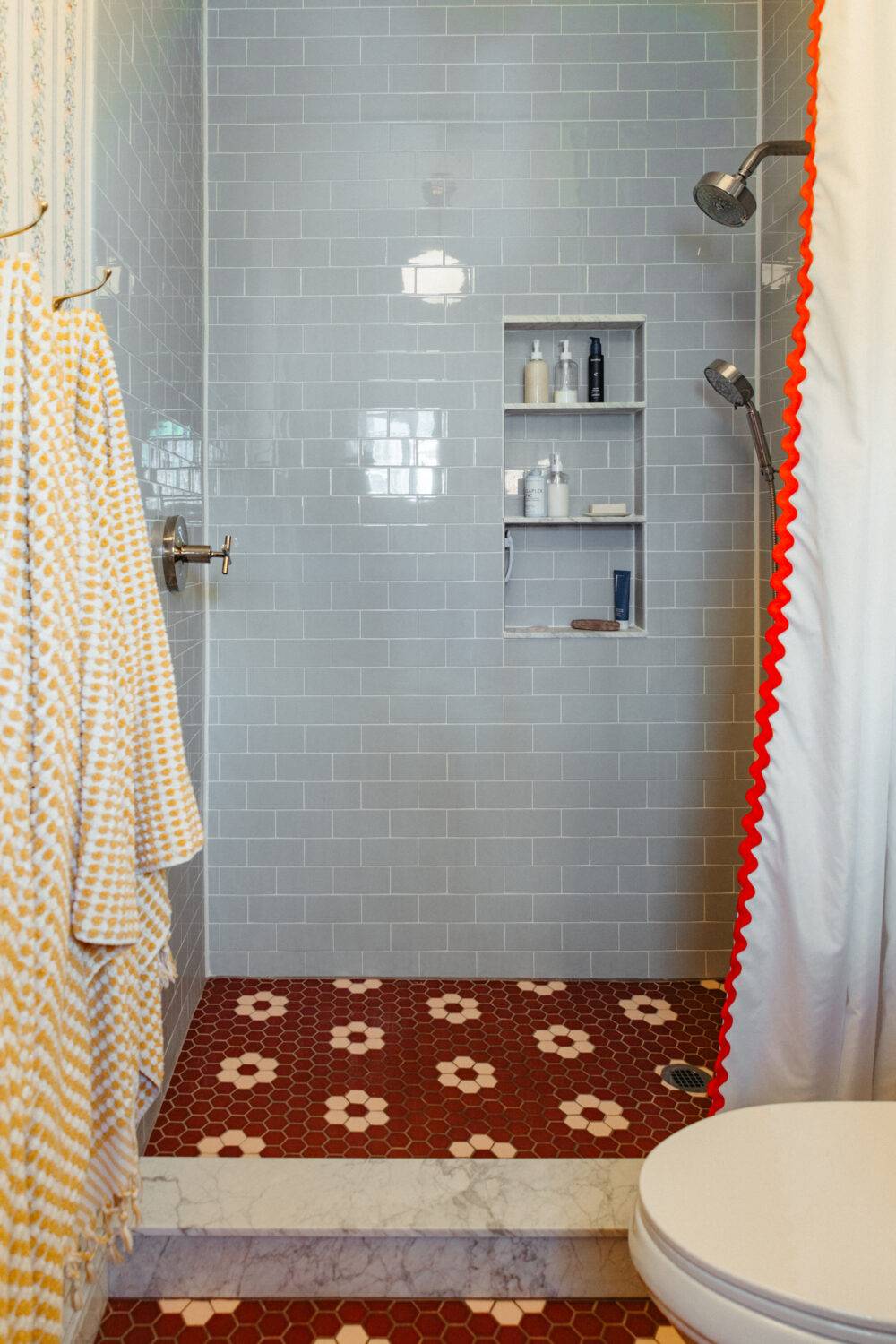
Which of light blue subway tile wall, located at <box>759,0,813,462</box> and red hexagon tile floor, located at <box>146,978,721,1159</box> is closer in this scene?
red hexagon tile floor, located at <box>146,978,721,1159</box>

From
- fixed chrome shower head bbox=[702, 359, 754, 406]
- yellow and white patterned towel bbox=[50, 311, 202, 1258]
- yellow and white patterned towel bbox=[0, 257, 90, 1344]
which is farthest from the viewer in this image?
fixed chrome shower head bbox=[702, 359, 754, 406]

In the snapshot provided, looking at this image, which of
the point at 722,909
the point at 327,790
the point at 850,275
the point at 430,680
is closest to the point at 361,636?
the point at 430,680

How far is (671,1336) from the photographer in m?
1.59

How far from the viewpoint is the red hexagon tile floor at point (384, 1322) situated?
1.57 metres

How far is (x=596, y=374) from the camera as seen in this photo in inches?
105

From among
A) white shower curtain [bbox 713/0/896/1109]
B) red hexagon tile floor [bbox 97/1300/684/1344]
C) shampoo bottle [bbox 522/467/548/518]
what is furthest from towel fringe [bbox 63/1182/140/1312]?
shampoo bottle [bbox 522/467/548/518]

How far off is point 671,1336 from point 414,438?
214cm

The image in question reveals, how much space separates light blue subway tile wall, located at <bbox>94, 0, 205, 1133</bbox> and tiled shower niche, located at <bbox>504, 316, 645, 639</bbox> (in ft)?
2.94

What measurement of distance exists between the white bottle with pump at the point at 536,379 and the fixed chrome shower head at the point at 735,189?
0.63m

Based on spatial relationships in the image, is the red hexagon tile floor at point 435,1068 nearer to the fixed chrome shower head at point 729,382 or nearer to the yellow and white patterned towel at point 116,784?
the yellow and white patterned towel at point 116,784

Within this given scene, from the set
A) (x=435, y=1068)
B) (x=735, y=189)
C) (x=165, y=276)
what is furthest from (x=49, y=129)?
(x=435, y=1068)

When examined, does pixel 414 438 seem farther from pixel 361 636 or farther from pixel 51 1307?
pixel 51 1307

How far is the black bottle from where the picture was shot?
8.77ft

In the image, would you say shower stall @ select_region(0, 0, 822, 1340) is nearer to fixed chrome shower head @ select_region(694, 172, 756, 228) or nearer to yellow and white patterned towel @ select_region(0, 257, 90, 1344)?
fixed chrome shower head @ select_region(694, 172, 756, 228)
